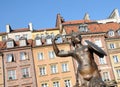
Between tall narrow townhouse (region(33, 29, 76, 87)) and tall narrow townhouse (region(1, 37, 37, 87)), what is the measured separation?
0.86 metres

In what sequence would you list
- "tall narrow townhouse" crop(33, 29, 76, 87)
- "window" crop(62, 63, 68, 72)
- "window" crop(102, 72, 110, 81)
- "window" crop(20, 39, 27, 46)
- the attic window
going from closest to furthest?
"tall narrow townhouse" crop(33, 29, 76, 87) → "window" crop(102, 72, 110, 81) → "window" crop(62, 63, 68, 72) → "window" crop(20, 39, 27, 46) → the attic window

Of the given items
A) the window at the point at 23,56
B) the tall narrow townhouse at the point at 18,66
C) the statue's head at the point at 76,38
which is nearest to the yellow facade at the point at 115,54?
the tall narrow townhouse at the point at 18,66

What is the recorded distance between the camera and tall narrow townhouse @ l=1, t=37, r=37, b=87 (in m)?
37.6

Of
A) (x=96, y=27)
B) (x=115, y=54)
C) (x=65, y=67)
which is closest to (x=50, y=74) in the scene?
(x=65, y=67)

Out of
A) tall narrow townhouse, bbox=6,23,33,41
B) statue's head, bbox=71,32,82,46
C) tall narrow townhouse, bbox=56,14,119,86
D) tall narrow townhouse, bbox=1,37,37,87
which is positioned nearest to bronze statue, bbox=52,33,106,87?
statue's head, bbox=71,32,82,46

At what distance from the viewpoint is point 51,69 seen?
38.6 metres

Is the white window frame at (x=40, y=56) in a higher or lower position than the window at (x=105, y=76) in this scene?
higher

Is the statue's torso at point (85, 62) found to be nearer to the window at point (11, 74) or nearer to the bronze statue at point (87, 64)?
the bronze statue at point (87, 64)

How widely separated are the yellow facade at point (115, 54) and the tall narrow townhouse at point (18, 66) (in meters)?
11.4

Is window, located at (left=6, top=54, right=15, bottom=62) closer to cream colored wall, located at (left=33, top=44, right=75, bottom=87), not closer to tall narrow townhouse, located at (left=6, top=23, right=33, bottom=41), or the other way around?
cream colored wall, located at (left=33, top=44, right=75, bottom=87)

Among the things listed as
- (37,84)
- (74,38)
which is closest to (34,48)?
(37,84)

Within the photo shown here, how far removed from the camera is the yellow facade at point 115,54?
127 ft

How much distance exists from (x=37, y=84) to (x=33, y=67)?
243cm

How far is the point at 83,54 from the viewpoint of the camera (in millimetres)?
6234
